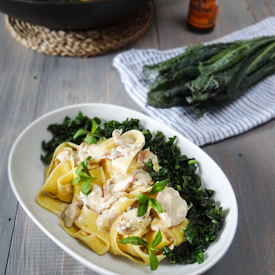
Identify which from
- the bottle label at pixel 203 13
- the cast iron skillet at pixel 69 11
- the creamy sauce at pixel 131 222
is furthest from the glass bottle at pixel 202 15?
the creamy sauce at pixel 131 222

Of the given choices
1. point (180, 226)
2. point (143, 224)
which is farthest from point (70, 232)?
point (180, 226)

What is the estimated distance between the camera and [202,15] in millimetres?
2367

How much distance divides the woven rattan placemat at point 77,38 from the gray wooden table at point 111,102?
59 millimetres

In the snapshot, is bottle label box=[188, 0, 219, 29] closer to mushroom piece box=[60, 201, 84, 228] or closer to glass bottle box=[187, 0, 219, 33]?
glass bottle box=[187, 0, 219, 33]

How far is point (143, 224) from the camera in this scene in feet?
3.67

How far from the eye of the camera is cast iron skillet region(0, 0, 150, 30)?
1854 millimetres

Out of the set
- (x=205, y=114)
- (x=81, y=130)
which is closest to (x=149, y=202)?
(x=81, y=130)

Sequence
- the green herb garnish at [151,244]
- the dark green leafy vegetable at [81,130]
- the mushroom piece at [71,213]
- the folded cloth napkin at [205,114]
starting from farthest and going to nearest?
the folded cloth napkin at [205,114] < the dark green leafy vegetable at [81,130] < the mushroom piece at [71,213] < the green herb garnish at [151,244]

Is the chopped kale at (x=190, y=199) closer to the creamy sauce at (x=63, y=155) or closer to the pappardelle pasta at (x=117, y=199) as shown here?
the pappardelle pasta at (x=117, y=199)

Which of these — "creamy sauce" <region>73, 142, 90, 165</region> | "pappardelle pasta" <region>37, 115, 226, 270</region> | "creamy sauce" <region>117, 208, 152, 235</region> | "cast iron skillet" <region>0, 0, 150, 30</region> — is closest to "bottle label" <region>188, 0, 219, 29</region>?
"cast iron skillet" <region>0, 0, 150, 30</region>

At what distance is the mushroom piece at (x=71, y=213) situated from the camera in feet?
3.90

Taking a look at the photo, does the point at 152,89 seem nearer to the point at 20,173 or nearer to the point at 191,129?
the point at 191,129

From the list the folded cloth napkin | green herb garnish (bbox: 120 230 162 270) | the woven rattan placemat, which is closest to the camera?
green herb garnish (bbox: 120 230 162 270)

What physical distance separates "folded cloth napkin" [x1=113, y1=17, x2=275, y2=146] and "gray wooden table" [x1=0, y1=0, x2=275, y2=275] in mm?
61
